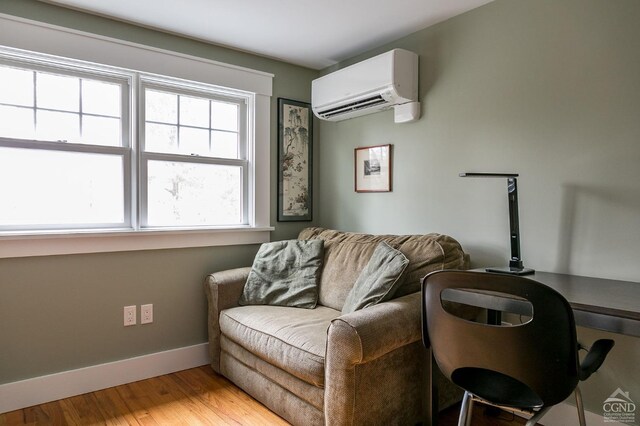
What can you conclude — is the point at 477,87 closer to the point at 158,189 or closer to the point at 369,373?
the point at 369,373

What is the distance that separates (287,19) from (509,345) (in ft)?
7.34

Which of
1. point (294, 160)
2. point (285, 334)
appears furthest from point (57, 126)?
point (285, 334)

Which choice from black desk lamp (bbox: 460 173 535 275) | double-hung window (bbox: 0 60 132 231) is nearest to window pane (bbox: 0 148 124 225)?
double-hung window (bbox: 0 60 132 231)

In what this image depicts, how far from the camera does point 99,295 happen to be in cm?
260

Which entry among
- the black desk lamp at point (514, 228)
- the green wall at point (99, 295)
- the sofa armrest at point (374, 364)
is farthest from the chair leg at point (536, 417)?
the green wall at point (99, 295)

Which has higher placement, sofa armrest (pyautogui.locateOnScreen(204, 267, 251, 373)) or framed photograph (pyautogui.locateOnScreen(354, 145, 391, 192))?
framed photograph (pyautogui.locateOnScreen(354, 145, 391, 192))

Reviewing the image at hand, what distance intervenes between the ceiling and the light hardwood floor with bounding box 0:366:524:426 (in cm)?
231

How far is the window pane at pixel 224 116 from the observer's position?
10.3ft

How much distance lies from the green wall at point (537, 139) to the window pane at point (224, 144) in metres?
1.18

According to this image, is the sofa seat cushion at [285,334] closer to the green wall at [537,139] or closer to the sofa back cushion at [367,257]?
the sofa back cushion at [367,257]

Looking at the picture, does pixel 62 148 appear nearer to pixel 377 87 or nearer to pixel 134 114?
pixel 134 114

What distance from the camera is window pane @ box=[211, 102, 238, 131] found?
3.14 meters

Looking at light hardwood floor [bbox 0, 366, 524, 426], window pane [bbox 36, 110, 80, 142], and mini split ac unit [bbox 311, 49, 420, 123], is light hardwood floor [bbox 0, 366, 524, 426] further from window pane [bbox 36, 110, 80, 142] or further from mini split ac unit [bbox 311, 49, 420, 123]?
mini split ac unit [bbox 311, 49, 420, 123]

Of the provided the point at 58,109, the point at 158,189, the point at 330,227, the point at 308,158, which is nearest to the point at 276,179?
the point at 308,158
